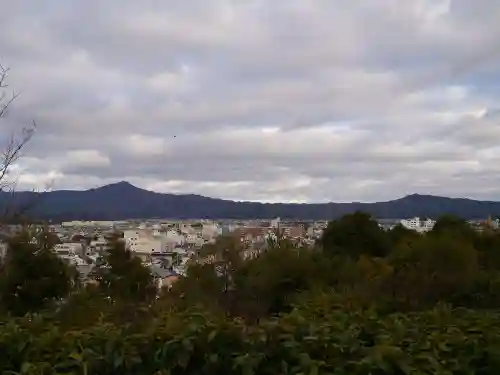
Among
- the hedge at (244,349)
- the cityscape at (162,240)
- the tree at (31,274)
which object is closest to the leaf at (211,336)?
the hedge at (244,349)

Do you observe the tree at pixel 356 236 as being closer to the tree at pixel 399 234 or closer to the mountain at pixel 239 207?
the tree at pixel 399 234

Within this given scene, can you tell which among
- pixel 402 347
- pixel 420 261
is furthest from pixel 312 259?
pixel 402 347

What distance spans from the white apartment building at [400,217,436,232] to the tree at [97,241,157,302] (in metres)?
8.26

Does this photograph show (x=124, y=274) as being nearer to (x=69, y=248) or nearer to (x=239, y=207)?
(x=69, y=248)

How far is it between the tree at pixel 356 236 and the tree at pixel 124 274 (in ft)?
20.1

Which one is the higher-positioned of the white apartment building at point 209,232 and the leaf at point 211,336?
the white apartment building at point 209,232

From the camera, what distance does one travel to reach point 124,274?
12.6 m

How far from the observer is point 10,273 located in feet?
36.1

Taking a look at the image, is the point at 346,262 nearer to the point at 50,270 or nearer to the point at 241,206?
the point at 50,270

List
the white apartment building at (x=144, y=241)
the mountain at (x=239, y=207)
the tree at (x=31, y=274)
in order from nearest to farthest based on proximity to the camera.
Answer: the tree at (x=31, y=274)
the white apartment building at (x=144, y=241)
the mountain at (x=239, y=207)

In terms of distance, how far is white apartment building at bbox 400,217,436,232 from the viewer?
18161 mm

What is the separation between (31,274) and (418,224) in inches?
519

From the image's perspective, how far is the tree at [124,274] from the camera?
12.1m

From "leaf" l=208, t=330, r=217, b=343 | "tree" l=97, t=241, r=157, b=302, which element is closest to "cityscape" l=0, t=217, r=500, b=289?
"tree" l=97, t=241, r=157, b=302
